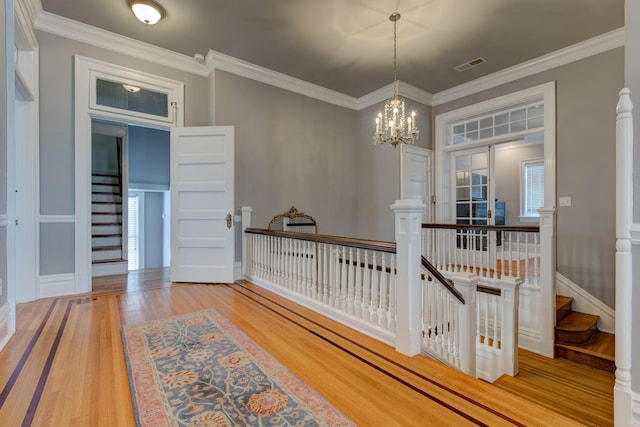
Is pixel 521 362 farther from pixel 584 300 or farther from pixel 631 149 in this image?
pixel 631 149

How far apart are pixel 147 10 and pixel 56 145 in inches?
73.2

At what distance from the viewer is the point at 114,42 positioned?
3.76 metres

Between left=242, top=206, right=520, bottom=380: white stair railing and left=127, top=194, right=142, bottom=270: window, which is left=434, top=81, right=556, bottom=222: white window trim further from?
left=127, top=194, right=142, bottom=270: window

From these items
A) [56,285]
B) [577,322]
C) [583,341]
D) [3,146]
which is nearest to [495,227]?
[577,322]

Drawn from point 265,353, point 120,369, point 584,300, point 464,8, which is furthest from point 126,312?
point 584,300

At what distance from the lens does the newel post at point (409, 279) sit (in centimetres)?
210

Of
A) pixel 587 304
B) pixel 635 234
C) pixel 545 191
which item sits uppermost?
pixel 545 191

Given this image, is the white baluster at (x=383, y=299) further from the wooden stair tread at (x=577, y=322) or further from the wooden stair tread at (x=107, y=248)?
the wooden stair tread at (x=107, y=248)

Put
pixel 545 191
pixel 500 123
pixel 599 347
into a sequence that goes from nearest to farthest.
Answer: pixel 599 347, pixel 545 191, pixel 500 123

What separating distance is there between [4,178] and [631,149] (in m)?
3.92

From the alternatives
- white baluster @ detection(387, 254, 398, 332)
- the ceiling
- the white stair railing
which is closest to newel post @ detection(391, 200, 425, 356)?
the white stair railing

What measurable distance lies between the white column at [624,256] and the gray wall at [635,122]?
0.02 meters

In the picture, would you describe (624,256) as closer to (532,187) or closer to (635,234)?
(635,234)

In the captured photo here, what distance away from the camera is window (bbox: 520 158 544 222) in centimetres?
709
